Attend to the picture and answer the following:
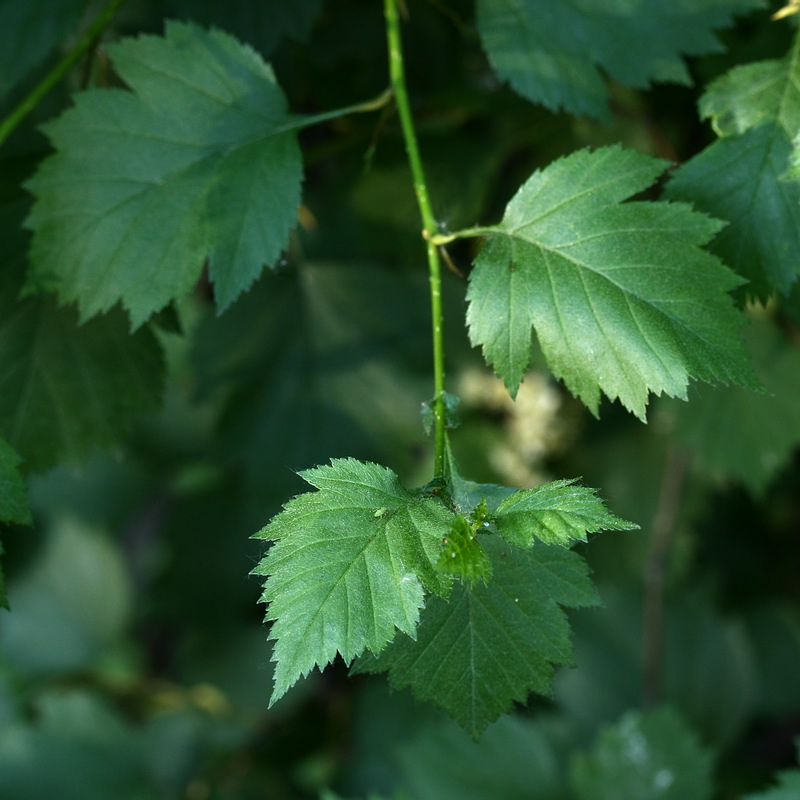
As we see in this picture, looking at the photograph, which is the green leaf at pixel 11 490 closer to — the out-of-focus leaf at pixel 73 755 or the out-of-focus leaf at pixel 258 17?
the out-of-focus leaf at pixel 258 17

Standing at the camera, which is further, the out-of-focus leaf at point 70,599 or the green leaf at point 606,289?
the out-of-focus leaf at point 70,599

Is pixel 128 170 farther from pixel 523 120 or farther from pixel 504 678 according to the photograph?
pixel 523 120

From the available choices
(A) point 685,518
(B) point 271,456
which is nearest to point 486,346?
(B) point 271,456

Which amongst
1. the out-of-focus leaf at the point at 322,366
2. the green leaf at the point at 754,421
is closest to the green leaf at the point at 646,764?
the green leaf at the point at 754,421

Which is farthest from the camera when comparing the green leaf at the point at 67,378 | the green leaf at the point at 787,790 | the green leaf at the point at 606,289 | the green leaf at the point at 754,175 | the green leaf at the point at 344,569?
the green leaf at the point at 67,378

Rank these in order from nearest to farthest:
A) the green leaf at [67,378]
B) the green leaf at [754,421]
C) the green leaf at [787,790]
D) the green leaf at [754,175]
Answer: the green leaf at [754,175]
the green leaf at [787,790]
the green leaf at [67,378]
the green leaf at [754,421]

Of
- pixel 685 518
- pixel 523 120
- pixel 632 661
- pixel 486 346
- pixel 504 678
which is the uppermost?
pixel 523 120

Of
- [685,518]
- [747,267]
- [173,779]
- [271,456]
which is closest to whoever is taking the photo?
[747,267]

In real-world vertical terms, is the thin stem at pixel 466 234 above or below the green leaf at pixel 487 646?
above
